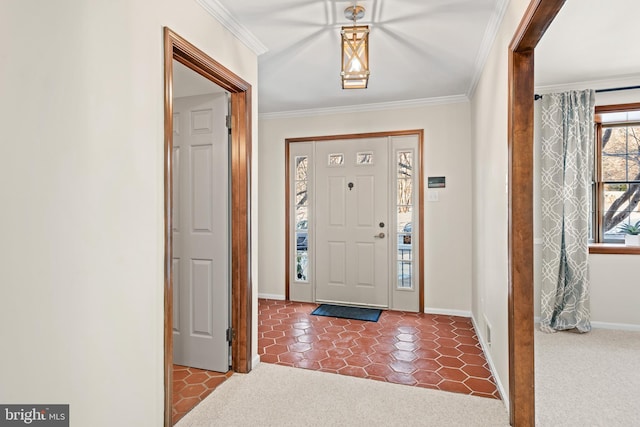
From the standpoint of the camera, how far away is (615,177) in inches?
153

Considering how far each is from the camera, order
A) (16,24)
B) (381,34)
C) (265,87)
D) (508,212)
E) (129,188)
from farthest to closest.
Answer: (265,87)
(381,34)
(508,212)
(129,188)
(16,24)

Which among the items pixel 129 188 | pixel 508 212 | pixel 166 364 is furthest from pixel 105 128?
pixel 508 212

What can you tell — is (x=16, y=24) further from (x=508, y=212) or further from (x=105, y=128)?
(x=508, y=212)

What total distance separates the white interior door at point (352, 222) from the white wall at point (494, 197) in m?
1.19

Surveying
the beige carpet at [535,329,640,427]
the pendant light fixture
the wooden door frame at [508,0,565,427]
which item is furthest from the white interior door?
the wooden door frame at [508,0,565,427]

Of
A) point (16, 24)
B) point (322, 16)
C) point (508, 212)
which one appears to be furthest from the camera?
point (322, 16)

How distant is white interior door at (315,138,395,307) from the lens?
4359mm

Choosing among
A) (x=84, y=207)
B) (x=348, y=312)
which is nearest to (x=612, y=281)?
(x=348, y=312)

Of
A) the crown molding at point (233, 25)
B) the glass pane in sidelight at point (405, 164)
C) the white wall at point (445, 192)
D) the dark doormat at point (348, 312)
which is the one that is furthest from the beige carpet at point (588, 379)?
the crown molding at point (233, 25)

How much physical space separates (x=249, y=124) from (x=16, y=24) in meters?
1.59

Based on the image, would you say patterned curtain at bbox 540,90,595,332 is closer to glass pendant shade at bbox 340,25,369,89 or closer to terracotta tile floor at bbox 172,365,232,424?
glass pendant shade at bbox 340,25,369,89

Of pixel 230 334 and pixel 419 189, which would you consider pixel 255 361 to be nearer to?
pixel 230 334

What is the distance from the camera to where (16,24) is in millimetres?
1180

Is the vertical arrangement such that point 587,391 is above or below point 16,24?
below
